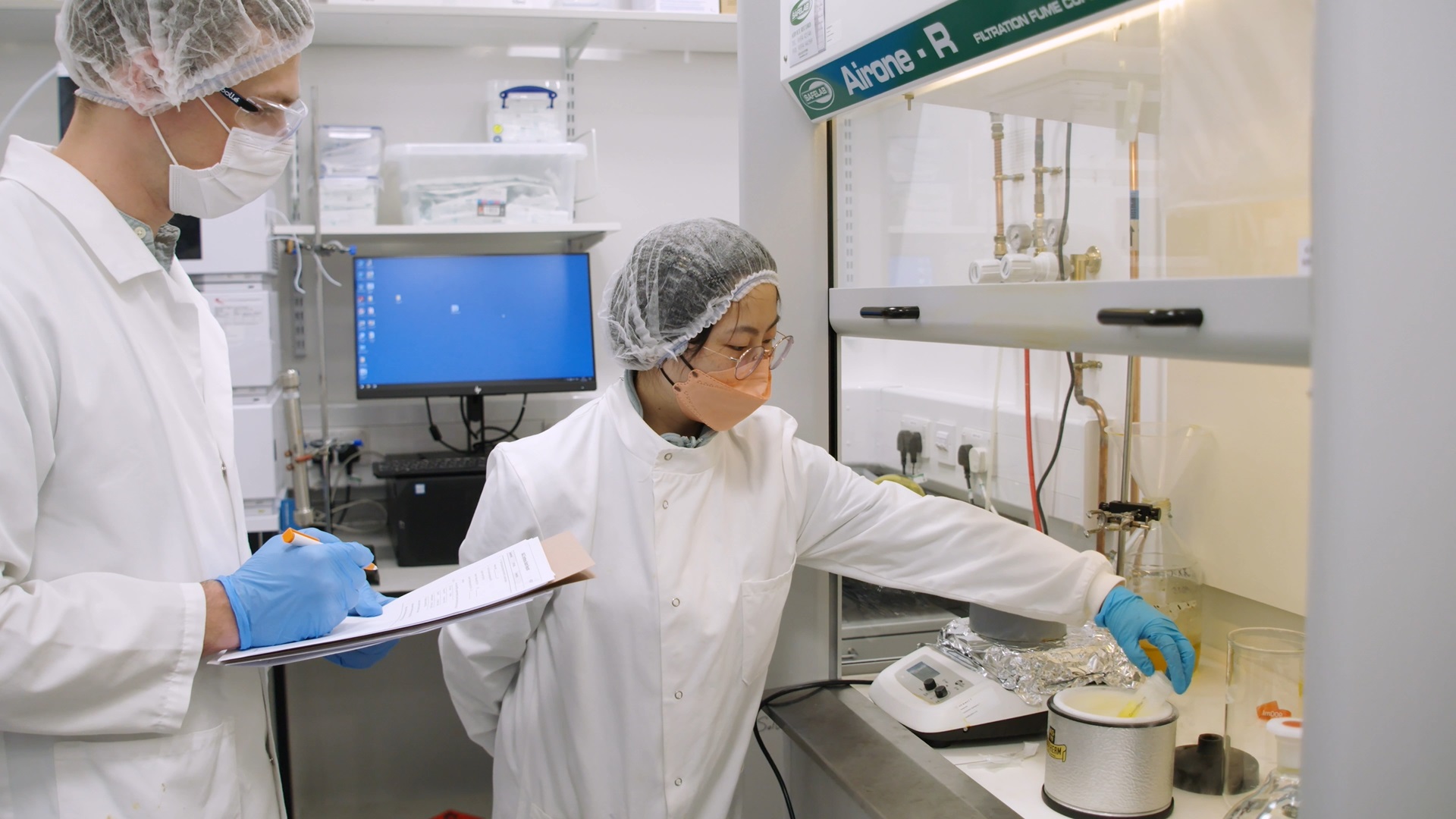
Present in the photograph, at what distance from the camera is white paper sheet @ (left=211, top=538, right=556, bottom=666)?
90cm

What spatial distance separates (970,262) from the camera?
1.18 meters

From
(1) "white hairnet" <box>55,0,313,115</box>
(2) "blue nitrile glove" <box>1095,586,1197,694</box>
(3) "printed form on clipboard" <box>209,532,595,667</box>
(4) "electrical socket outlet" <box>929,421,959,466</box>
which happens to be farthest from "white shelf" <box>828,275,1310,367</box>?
(1) "white hairnet" <box>55,0,313,115</box>

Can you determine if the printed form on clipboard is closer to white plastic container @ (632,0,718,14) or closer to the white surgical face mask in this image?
the white surgical face mask

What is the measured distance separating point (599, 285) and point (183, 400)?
5.75 feet

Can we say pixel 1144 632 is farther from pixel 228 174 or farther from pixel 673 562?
pixel 228 174

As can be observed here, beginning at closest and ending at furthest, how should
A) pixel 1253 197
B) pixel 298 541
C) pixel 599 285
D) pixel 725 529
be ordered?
pixel 1253 197, pixel 298 541, pixel 725 529, pixel 599 285

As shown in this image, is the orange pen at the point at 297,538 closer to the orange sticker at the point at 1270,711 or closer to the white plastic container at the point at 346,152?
the orange sticker at the point at 1270,711

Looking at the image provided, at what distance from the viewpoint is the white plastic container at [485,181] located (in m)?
2.40

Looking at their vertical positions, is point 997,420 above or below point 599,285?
below

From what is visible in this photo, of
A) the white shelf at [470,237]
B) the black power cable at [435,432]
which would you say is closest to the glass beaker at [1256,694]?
the white shelf at [470,237]

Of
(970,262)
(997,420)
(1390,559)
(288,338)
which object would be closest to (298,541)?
(970,262)

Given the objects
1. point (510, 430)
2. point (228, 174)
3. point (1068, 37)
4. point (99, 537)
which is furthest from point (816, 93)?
point (510, 430)

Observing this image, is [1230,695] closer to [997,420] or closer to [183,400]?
[997,420]

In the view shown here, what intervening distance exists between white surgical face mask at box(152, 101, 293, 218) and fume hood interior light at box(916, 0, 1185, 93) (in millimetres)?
750
